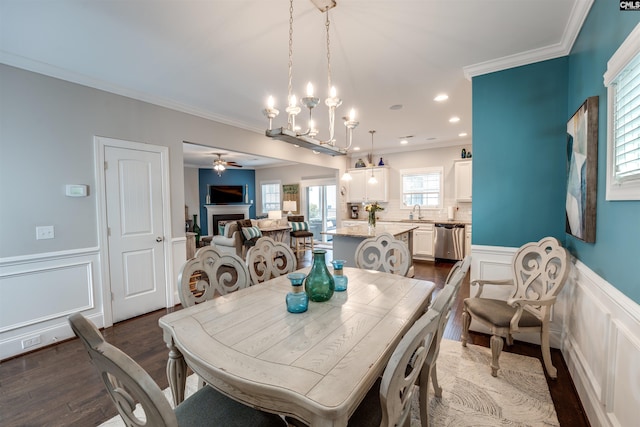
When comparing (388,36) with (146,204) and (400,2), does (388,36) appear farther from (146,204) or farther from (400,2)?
(146,204)

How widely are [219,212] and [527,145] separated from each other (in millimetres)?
9233

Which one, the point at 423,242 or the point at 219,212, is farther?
the point at 219,212

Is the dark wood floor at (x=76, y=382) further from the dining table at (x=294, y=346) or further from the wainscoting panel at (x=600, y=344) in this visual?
the dining table at (x=294, y=346)

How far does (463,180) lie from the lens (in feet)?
20.2

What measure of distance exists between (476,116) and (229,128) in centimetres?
342

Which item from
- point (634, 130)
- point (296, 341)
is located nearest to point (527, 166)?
point (634, 130)

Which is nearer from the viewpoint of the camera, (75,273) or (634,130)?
(634,130)

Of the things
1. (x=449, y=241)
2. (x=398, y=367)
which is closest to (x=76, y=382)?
(x=398, y=367)

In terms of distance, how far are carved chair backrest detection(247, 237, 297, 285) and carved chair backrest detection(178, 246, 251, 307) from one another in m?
0.16

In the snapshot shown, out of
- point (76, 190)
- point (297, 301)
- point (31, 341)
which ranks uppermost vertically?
point (76, 190)

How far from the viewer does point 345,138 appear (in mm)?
5945

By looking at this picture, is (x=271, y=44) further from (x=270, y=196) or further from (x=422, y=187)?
(x=270, y=196)

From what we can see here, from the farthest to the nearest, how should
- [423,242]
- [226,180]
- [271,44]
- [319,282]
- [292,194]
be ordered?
1. [226,180]
2. [292,194]
3. [423,242]
4. [271,44]
5. [319,282]

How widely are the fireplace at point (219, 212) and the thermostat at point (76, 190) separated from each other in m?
7.00
